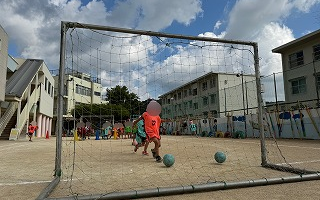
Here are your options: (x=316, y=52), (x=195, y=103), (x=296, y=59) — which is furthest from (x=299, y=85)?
(x=195, y=103)

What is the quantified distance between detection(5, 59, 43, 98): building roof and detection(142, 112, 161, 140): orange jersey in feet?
63.0

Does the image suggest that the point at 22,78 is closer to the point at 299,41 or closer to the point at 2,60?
the point at 2,60

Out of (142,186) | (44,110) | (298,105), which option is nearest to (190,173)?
(142,186)

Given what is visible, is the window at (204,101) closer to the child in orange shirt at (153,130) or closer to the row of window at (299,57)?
the row of window at (299,57)

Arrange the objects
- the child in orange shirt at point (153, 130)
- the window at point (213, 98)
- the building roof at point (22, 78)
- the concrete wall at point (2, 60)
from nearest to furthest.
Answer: the child in orange shirt at point (153, 130) → the concrete wall at point (2, 60) → the building roof at point (22, 78) → the window at point (213, 98)

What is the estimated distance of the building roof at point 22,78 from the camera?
23875 millimetres

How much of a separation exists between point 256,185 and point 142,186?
220cm

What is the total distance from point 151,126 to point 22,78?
24.1 m

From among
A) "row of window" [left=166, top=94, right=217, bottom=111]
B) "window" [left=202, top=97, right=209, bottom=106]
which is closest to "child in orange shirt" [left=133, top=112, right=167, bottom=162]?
"row of window" [left=166, top=94, right=217, bottom=111]

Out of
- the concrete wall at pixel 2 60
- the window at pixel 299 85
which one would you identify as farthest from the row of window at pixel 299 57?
the concrete wall at pixel 2 60

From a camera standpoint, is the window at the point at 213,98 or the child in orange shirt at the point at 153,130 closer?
the child in orange shirt at the point at 153,130

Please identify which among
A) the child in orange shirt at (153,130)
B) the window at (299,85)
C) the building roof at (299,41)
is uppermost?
the building roof at (299,41)

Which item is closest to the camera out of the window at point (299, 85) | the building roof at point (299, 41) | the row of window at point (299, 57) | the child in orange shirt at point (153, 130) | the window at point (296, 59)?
the child in orange shirt at point (153, 130)

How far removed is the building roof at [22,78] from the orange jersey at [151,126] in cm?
1922
